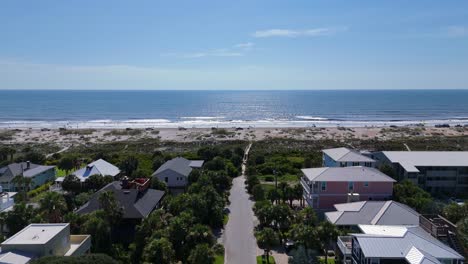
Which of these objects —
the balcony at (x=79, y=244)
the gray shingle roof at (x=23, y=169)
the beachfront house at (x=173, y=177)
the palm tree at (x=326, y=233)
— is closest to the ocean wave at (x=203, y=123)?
the gray shingle roof at (x=23, y=169)

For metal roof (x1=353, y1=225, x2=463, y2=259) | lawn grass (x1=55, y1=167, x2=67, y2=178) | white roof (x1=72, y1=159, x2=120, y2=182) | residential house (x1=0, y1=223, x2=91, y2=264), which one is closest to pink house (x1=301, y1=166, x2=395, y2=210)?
metal roof (x1=353, y1=225, x2=463, y2=259)

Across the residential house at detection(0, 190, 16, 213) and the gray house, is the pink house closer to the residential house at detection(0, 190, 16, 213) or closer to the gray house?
the gray house

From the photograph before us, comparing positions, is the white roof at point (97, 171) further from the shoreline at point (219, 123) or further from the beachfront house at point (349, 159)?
the shoreline at point (219, 123)

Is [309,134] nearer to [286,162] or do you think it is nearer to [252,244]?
[286,162]

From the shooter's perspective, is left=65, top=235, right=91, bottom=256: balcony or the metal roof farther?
left=65, top=235, right=91, bottom=256: balcony

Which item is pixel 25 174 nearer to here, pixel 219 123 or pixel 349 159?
pixel 349 159

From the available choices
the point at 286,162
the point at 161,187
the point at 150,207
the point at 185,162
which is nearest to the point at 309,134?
the point at 286,162

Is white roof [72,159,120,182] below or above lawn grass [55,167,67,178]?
above
